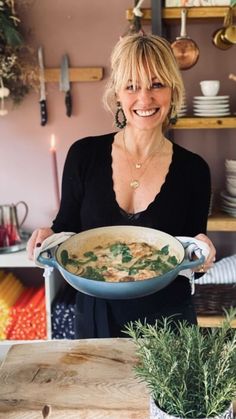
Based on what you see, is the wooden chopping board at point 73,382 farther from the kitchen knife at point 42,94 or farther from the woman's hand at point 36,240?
the kitchen knife at point 42,94

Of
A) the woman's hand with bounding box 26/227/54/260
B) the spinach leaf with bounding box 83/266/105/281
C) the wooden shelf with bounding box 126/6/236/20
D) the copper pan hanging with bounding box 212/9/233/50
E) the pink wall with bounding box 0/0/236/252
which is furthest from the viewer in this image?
the pink wall with bounding box 0/0/236/252

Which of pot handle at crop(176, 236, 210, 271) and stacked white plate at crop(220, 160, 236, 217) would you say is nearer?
pot handle at crop(176, 236, 210, 271)

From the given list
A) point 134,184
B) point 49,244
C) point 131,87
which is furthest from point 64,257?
point 131,87

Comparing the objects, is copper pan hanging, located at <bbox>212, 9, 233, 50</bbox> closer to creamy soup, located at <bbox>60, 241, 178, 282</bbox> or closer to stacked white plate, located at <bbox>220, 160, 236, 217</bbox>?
stacked white plate, located at <bbox>220, 160, 236, 217</bbox>

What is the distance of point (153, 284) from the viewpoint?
3.66 feet

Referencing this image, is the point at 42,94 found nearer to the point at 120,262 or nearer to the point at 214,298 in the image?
the point at 214,298

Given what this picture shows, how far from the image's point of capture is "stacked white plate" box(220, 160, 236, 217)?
2.36 meters

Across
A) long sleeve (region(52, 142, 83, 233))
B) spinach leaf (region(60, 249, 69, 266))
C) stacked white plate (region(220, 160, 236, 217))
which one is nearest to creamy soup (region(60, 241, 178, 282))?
spinach leaf (region(60, 249, 69, 266))

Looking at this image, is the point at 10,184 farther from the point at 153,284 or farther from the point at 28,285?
the point at 153,284

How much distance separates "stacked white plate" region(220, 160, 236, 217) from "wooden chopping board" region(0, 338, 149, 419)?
1.27 metres

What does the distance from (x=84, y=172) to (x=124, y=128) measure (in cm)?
19

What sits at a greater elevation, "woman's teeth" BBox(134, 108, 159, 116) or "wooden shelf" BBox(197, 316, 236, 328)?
"woman's teeth" BBox(134, 108, 159, 116)

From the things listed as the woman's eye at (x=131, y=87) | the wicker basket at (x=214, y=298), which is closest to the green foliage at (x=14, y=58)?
the woman's eye at (x=131, y=87)

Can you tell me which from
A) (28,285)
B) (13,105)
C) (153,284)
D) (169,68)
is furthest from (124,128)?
(28,285)
